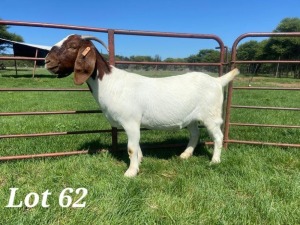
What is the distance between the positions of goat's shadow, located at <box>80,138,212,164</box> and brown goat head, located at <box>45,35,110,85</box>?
4.99 feet

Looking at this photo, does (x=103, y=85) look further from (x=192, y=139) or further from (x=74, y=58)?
(x=192, y=139)

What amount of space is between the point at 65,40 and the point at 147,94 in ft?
4.20

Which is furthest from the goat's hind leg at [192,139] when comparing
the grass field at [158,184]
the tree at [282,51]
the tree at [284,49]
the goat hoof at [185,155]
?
the tree at [284,49]

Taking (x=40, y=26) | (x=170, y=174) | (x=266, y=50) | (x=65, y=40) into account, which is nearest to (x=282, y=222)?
(x=170, y=174)

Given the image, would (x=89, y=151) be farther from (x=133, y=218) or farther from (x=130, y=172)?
(x=133, y=218)

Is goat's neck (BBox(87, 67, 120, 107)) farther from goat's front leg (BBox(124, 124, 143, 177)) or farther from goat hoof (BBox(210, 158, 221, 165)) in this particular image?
goat hoof (BBox(210, 158, 221, 165))

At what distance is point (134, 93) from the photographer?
13.4 ft

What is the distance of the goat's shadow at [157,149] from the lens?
4.94 metres

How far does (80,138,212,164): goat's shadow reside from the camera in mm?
4938

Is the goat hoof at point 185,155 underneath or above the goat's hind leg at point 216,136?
underneath

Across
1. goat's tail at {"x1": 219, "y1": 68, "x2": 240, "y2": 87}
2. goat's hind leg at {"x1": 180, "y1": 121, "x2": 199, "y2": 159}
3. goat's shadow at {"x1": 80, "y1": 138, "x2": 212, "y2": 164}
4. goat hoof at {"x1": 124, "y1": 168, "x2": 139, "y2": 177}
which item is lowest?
goat's shadow at {"x1": 80, "y1": 138, "x2": 212, "y2": 164}

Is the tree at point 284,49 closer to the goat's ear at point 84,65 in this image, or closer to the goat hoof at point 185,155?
the goat hoof at point 185,155

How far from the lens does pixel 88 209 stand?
3037 millimetres

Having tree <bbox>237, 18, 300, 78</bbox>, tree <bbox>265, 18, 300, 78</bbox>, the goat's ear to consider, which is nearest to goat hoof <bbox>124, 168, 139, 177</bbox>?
the goat's ear
